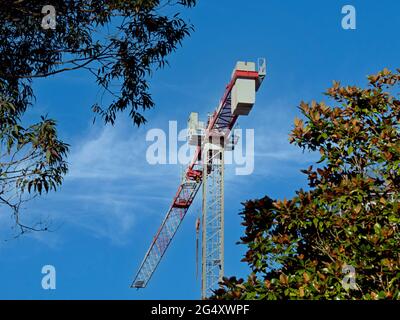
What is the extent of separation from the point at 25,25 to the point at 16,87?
1.43m

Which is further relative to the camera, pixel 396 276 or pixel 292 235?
pixel 292 235

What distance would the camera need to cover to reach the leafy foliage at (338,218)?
9336mm

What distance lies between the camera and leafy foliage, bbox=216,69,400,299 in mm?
9336

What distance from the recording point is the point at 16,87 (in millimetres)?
15469

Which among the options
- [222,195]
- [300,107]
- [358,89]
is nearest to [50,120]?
[300,107]

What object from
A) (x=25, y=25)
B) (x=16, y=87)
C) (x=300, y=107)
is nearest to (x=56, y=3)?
(x=25, y=25)

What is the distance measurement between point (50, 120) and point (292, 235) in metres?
5.83

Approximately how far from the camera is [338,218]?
9719 millimetres
